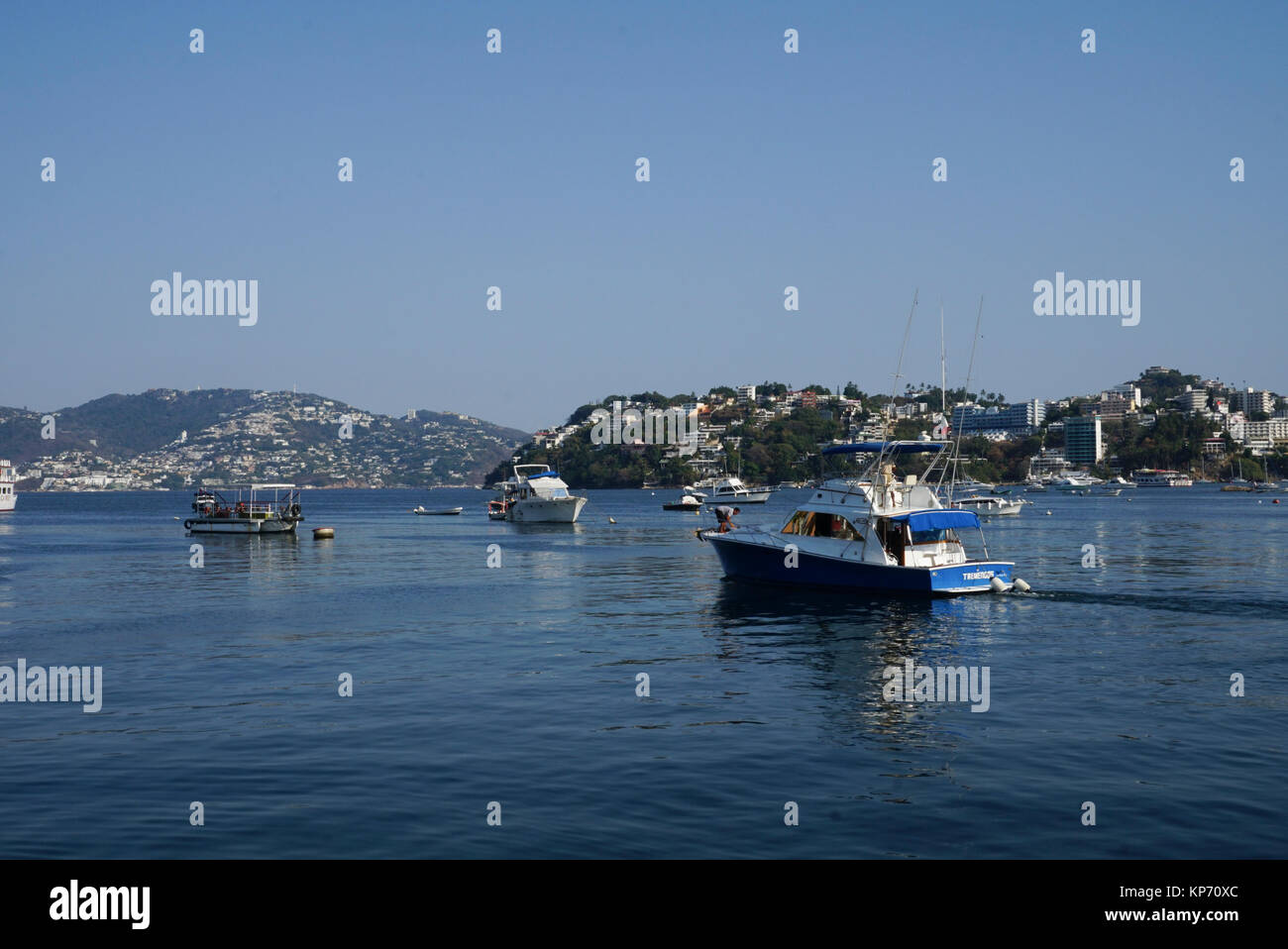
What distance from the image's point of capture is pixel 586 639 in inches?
1200

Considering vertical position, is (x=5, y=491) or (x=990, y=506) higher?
(x=5, y=491)

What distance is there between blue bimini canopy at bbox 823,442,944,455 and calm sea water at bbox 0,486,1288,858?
19.8 feet

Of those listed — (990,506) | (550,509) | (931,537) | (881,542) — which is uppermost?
(931,537)

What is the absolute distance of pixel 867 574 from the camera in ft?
126

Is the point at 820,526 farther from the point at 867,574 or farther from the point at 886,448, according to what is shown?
the point at 886,448

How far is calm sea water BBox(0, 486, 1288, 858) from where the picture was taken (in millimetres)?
13430

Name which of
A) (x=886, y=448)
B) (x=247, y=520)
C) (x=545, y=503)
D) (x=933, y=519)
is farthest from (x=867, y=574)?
(x=545, y=503)

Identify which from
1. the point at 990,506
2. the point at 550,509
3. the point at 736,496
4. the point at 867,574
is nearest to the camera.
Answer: the point at 867,574

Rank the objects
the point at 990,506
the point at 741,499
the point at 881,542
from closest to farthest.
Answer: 1. the point at 881,542
2. the point at 990,506
3. the point at 741,499

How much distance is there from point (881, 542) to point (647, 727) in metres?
20.7

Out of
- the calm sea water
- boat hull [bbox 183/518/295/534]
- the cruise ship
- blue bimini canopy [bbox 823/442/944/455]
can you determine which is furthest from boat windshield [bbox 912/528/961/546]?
the cruise ship

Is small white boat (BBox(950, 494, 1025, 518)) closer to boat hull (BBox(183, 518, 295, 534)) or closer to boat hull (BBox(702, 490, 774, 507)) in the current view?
boat hull (BBox(702, 490, 774, 507))

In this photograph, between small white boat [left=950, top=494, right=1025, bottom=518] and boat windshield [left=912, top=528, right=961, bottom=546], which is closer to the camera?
boat windshield [left=912, top=528, right=961, bottom=546]
